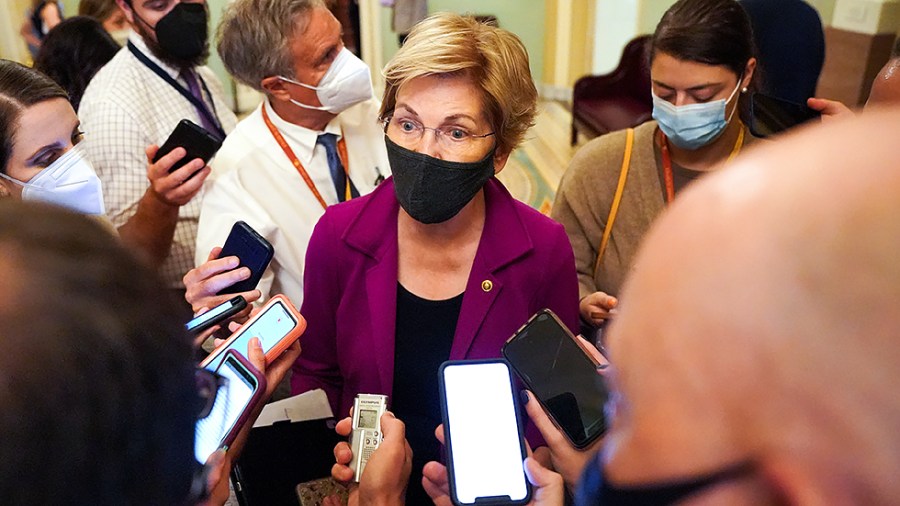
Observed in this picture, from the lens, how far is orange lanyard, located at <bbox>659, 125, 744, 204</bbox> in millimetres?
1792

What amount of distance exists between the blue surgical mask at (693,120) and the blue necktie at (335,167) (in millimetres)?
938

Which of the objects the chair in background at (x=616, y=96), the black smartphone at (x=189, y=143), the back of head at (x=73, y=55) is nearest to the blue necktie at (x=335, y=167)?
the black smartphone at (x=189, y=143)

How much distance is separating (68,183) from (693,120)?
1.59m

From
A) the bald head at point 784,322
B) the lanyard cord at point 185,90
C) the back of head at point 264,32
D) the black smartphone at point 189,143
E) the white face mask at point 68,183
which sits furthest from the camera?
the lanyard cord at point 185,90

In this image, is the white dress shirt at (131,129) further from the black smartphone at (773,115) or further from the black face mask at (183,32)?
the black smartphone at (773,115)

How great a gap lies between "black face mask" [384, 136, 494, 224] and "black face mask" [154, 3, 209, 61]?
47.4 inches

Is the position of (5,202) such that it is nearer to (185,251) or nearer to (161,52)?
(185,251)

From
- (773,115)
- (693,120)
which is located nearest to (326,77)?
(693,120)

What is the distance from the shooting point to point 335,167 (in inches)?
79.7

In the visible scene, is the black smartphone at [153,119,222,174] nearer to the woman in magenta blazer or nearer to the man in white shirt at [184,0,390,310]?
the man in white shirt at [184,0,390,310]

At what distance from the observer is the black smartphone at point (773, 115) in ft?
5.77

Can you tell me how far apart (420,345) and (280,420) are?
376mm

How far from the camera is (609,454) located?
490 mm

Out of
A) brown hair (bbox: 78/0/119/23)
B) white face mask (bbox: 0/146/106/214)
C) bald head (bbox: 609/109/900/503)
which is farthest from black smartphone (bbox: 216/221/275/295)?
brown hair (bbox: 78/0/119/23)
